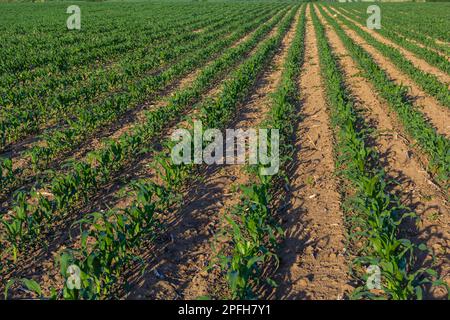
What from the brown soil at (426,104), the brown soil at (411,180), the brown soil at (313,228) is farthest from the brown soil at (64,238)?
the brown soil at (426,104)

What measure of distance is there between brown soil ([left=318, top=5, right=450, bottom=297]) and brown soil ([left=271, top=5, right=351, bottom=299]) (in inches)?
36.2

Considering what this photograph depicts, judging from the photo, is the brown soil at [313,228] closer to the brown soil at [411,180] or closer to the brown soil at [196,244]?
the brown soil at [196,244]

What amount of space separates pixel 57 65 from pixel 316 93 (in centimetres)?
920

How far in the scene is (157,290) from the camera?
4008 millimetres

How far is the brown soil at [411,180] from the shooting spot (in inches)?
181

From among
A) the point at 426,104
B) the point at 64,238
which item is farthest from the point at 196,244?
the point at 426,104

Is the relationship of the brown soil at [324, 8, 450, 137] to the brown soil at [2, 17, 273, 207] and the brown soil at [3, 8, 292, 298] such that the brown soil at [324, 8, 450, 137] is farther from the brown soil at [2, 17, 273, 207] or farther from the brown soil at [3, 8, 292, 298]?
the brown soil at [2, 17, 273, 207]

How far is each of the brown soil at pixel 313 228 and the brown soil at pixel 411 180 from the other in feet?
3.01

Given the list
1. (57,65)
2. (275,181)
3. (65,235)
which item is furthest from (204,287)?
(57,65)

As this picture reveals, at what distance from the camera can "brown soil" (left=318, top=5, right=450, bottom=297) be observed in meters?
4.59

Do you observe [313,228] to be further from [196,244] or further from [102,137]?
[102,137]

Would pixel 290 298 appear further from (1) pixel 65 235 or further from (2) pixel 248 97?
(2) pixel 248 97

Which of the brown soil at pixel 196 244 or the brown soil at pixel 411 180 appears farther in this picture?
the brown soil at pixel 411 180

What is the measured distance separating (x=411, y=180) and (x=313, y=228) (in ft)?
7.08
